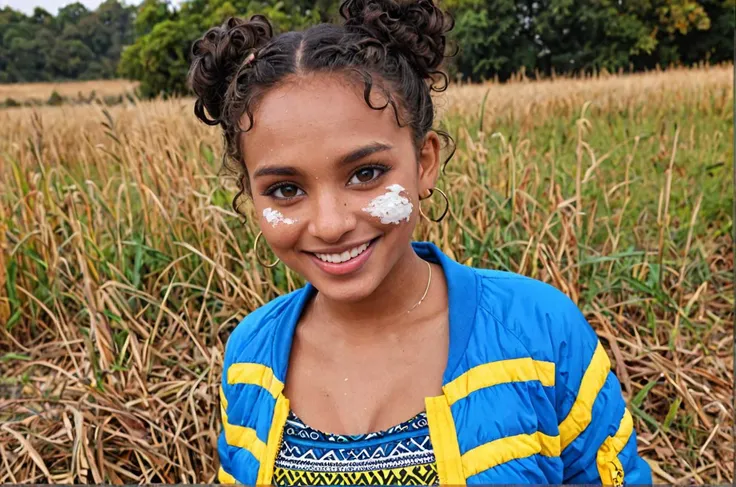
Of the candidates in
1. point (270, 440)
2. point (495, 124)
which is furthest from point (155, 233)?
point (495, 124)

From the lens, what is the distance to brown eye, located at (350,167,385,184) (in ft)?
3.59

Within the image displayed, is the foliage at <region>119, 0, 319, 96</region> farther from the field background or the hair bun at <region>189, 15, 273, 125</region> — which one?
the hair bun at <region>189, 15, 273, 125</region>

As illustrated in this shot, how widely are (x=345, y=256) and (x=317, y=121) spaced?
237 millimetres

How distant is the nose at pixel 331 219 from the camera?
105 centimetres

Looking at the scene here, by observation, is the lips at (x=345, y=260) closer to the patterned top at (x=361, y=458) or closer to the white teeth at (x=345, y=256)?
the white teeth at (x=345, y=256)

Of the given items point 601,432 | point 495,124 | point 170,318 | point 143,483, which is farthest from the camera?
point 495,124

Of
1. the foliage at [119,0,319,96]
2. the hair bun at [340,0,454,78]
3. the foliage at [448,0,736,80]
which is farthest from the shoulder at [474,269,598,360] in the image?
the foliage at [448,0,736,80]

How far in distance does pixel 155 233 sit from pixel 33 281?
583mm

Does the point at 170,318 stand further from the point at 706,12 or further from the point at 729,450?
the point at 706,12

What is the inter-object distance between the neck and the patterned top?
0.22m

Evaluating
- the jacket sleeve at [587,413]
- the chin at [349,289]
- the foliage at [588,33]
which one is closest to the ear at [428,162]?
the chin at [349,289]

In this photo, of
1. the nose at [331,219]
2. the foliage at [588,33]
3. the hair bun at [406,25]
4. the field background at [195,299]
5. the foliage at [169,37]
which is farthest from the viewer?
the foliage at [588,33]

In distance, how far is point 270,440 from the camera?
1.18 m

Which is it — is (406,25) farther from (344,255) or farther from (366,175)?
(344,255)
